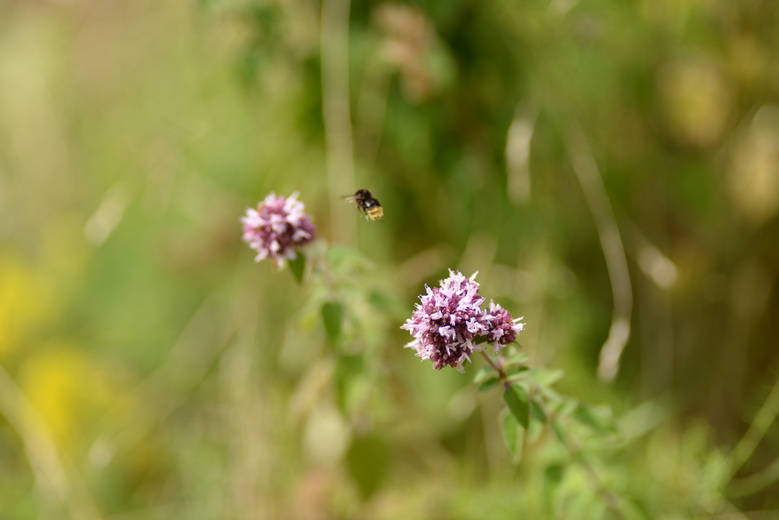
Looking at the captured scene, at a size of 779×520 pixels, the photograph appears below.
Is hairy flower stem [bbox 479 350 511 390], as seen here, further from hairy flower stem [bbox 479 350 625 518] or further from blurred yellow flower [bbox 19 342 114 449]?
blurred yellow flower [bbox 19 342 114 449]

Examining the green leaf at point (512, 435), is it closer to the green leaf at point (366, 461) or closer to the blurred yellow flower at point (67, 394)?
the green leaf at point (366, 461)

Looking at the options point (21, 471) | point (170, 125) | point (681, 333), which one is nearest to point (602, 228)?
point (681, 333)

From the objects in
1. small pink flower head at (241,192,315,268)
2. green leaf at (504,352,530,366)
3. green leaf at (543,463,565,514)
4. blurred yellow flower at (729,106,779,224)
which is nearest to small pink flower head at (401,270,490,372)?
green leaf at (504,352,530,366)

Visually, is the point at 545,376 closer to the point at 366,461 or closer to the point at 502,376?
the point at 502,376

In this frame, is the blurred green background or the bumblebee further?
the blurred green background

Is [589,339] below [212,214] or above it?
below

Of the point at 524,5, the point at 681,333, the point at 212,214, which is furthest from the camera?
the point at 212,214

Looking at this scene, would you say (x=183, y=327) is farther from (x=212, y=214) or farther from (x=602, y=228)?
(x=602, y=228)
